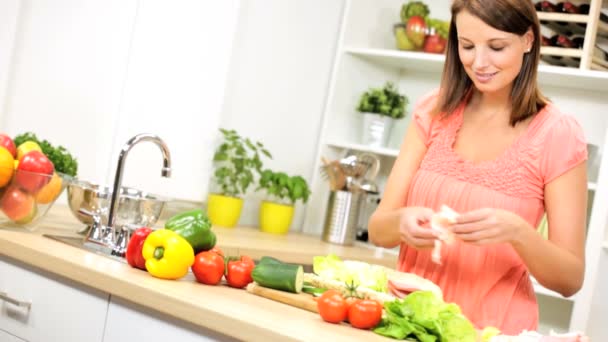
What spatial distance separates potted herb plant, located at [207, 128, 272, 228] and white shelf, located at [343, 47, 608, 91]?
0.70 meters

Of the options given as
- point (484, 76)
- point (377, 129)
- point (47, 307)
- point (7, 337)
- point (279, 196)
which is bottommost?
point (7, 337)

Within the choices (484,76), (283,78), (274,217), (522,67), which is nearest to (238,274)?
(484,76)

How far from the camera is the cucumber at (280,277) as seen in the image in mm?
1917

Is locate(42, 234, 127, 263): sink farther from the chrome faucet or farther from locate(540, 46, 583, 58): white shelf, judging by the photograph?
locate(540, 46, 583, 58): white shelf

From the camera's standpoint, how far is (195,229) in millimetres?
2010

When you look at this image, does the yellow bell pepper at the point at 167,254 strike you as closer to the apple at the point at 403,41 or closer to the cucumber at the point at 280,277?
the cucumber at the point at 280,277

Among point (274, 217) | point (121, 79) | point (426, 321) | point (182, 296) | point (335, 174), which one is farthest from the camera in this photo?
point (335, 174)

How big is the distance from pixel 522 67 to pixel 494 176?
269 millimetres

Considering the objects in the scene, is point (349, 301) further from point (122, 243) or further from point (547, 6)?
point (547, 6)

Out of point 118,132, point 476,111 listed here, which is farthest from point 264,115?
point 476,111

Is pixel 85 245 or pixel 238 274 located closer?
pixel 238 274

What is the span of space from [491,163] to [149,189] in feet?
5.17

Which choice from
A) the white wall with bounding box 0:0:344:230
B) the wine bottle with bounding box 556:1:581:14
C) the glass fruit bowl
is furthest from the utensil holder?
the glass fruit bowl

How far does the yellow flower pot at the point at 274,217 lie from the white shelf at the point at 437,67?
30.8 inches
